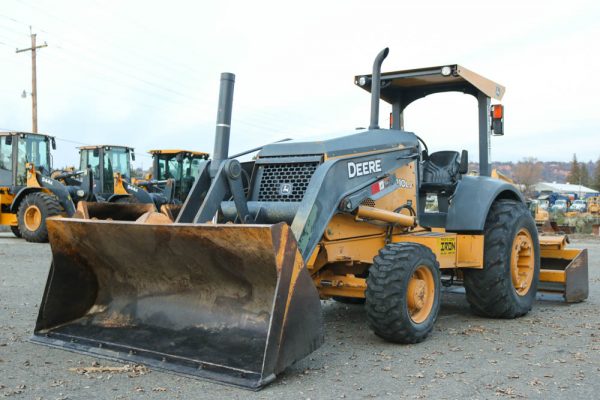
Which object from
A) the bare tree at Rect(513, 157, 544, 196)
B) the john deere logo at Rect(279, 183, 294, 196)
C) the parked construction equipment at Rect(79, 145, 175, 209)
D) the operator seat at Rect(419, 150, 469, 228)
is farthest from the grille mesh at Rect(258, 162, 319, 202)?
the bare tree at Rect(513, 157, 544, 196)

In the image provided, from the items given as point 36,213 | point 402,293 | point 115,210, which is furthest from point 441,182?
point 36,213

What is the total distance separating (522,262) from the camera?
6973 mm

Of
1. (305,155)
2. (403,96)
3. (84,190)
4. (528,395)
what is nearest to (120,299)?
(305,155)

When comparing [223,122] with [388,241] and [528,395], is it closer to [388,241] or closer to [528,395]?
[388,241]

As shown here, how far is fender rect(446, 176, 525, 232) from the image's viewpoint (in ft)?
20.7

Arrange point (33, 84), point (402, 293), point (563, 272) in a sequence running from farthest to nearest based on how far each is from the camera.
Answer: point (33, 84) < point (563, 272) < point (402, 293)

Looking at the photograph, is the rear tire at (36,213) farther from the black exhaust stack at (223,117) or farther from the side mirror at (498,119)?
the side mirror at (498,119)

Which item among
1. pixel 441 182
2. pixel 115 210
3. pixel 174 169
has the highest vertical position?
pixel 174 169

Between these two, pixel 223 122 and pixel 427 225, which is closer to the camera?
pixel 223 122

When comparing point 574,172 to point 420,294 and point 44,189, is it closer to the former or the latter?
point 44,189

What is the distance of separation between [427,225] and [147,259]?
122 inches

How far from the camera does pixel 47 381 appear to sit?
13.5ft

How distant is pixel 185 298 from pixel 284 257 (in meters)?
1.15

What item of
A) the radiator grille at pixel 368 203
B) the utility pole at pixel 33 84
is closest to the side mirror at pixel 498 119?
the radiator grille at pixel 368 203
